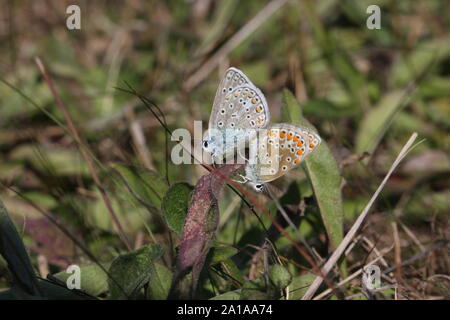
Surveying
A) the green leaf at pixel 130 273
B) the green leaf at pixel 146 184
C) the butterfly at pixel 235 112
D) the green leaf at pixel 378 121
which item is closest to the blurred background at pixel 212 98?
the green leaf at pixel 378 121

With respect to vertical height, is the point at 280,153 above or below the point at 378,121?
below

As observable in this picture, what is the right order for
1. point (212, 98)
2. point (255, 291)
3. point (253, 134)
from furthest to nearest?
1. point (212, 98)
2. point (253, 134)
3. point (255, 291)

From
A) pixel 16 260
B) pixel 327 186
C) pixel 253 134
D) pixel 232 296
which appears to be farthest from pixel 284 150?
pixel 16 260

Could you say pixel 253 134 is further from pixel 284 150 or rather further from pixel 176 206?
pixel 176 206

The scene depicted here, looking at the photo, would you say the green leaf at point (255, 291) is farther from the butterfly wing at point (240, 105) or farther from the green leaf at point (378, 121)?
the green leaf at point (378, 121)

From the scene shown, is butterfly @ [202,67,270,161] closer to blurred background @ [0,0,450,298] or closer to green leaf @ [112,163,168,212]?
green leaf @ [112,163,168,212]

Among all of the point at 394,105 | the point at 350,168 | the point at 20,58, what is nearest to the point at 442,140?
the point at 394,105
